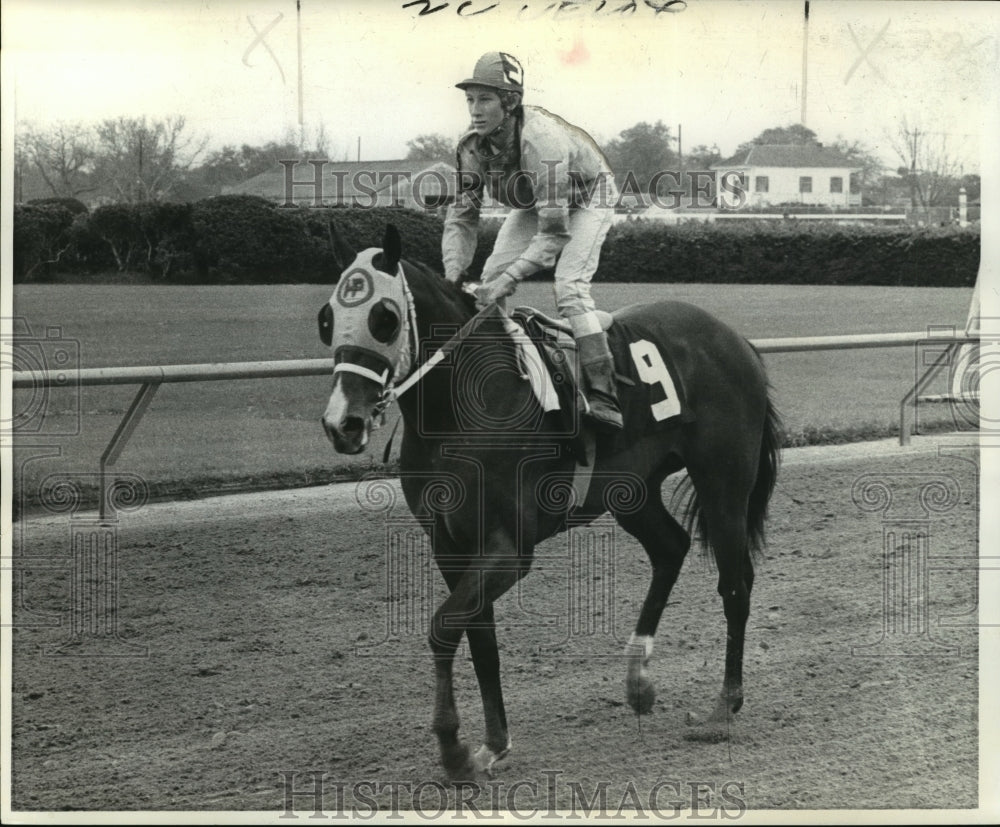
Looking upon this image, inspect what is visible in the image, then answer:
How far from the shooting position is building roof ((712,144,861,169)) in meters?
7.22

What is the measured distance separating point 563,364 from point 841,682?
2061mm

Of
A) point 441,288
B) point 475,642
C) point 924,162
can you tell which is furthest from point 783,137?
point 475,642

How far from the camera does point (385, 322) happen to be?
161 inches

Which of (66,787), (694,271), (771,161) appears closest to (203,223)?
(771,161)

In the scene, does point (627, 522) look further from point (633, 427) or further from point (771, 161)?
point (771, 161)

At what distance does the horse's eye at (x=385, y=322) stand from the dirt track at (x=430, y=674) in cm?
165

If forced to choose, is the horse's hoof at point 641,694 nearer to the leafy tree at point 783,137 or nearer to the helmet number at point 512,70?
the helmet number at point 512,70

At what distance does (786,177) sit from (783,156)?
650mm

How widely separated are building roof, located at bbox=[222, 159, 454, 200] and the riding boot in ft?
5.19

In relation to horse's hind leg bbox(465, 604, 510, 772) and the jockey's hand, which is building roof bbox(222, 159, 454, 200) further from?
horse's hind leg bbox(465, 604, 510, 772)

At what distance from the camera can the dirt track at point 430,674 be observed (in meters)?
4.58

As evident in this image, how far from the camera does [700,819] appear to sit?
4453 millimetres
